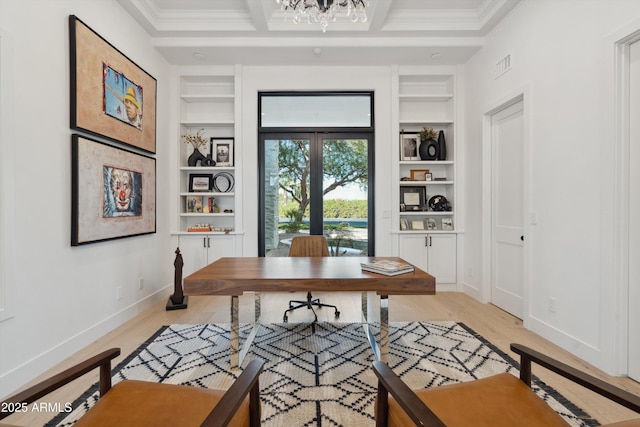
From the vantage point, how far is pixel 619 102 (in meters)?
2.06

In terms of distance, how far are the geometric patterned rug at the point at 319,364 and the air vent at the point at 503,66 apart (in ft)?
8.78

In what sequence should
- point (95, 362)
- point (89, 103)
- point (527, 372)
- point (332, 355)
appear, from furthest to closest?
point (89, 103), point (332, 355), point (527, 372), point (95, 362)

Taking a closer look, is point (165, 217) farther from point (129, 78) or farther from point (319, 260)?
point (319, 260)

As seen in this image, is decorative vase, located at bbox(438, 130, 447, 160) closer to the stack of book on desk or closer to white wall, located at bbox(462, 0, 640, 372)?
white wall, located at bbox(462, 0, 640, 372)

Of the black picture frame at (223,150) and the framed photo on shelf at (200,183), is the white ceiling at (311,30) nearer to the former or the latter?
the black picture frame at (223,150)

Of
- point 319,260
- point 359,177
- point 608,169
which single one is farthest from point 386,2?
point 319,260

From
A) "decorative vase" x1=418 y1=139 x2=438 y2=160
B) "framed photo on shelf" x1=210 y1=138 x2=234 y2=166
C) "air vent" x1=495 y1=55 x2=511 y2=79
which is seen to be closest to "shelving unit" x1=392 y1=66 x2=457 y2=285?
"decorative vase" x1=418 y1=139 x2=438 y2=160

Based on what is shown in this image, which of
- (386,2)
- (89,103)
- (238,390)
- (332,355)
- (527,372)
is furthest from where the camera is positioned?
(386,2)

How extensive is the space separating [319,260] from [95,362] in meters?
1.68

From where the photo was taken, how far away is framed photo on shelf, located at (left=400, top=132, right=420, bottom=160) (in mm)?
4399

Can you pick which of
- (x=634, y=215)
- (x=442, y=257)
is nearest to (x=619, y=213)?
(x=634, y=215)

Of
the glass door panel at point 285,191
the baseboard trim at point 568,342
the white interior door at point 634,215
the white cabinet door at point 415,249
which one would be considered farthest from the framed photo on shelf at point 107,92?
the baseboard trim at point 568,342

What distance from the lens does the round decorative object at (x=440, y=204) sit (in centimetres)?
431

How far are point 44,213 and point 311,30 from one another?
311 centimetres
